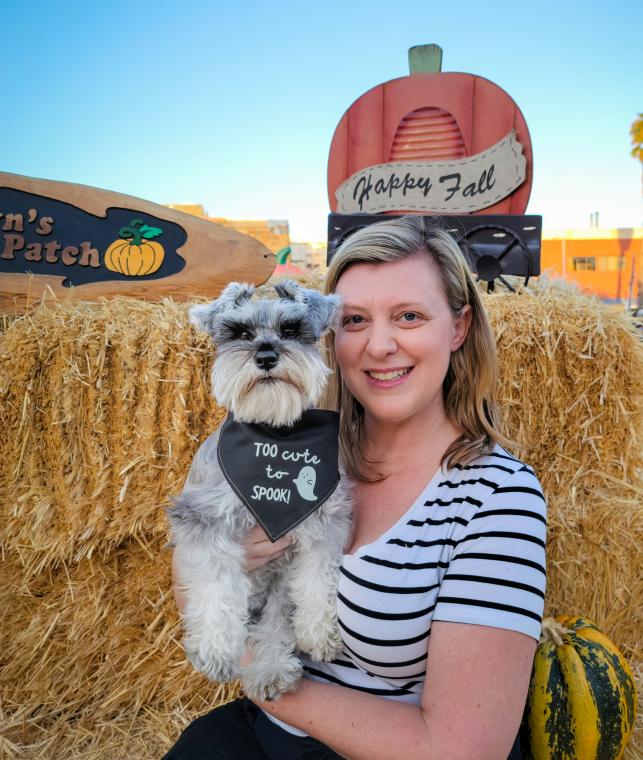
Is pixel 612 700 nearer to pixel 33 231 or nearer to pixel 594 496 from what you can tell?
pixel 594 496

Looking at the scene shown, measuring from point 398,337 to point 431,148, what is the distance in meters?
3.55

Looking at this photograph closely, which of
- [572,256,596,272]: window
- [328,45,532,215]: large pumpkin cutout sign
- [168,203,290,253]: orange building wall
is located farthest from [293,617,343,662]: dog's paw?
[572,256,596,272]: window

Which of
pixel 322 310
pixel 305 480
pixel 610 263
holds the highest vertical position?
pixel 610 263

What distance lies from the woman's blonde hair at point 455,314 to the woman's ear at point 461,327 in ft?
0.05

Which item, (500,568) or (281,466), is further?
(281,466)

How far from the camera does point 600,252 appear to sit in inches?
1148

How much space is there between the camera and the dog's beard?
174 centimetres

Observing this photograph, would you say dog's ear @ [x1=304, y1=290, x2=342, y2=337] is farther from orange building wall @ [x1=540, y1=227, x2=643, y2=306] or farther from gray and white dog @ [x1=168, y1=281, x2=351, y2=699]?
orange building wall @ [x1=540, y1=227, x2=643, y2=306]

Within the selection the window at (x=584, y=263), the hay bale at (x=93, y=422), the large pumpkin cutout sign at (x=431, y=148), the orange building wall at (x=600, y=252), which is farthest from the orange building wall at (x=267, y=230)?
the window at (x=584, y=263)

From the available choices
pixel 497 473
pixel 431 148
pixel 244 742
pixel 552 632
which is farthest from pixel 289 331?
pixel 431 148

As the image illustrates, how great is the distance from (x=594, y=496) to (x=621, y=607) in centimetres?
60

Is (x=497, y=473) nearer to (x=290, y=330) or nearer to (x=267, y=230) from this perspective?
(x=290, y=330)

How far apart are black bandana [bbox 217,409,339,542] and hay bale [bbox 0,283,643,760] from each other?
97 cm

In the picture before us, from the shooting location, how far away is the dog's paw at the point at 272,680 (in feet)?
5.19
